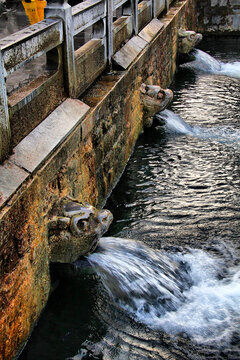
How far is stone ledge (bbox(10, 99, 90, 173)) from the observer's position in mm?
3770

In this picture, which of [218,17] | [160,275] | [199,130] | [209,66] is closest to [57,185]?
[160,275]

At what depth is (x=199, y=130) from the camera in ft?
28.2

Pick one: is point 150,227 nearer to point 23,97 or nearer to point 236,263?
point 236,263

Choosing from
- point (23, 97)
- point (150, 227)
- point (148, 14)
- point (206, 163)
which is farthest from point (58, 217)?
point (148, 14)

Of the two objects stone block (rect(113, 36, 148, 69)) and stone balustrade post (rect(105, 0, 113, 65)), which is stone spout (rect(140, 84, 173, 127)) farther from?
stone balustrade post (rect(105, 0, 113, 65))

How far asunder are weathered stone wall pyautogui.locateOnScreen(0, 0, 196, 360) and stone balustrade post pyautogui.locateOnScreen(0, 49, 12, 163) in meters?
0.10

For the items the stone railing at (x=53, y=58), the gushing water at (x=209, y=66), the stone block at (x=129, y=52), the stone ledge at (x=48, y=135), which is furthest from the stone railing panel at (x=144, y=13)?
the stone ledge at (x=48, y=135)

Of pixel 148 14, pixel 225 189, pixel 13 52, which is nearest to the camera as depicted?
pixel 13 52

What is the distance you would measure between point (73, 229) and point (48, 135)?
798 mm

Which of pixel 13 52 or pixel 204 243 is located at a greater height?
pixel 13 52

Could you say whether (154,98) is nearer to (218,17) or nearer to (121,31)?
(121,31)

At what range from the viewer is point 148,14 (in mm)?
9320

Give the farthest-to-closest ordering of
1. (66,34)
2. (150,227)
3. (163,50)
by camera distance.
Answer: (163,50) → (150,227) → (66,34)

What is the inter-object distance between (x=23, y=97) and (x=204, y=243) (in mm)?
2515
